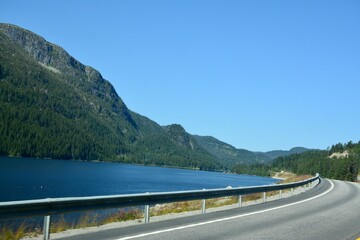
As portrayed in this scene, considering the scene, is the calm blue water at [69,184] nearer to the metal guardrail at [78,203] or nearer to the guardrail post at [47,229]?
the metal guardrail at [78,203]

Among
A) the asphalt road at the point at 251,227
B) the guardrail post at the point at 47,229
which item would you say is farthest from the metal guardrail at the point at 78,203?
the asphalt road at the point at 251,227

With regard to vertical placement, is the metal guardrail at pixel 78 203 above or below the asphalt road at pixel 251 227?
above

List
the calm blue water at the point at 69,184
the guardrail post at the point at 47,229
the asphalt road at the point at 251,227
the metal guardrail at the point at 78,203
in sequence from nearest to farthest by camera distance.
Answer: the metal guardrail at the point at 78,203 < the guardrail post at the point at 47,229 < the asphalt road at the point at 251,227 < the calm blue water at the point at 69,184

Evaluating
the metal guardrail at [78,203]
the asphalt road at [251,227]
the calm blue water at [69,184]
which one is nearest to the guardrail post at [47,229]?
the metal guardrail at [78,203]

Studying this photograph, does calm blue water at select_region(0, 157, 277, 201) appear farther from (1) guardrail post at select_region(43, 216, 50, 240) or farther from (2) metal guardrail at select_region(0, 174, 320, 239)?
(1) guardrail post at select_region(43, 216, 50, 240)

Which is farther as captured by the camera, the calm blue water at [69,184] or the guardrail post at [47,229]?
the calm blue water at [69,184]

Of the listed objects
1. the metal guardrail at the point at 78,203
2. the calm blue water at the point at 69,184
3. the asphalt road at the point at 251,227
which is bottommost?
the calm blue water at the point at 69,184

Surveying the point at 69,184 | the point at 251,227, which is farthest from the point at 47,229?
the point at 69,184

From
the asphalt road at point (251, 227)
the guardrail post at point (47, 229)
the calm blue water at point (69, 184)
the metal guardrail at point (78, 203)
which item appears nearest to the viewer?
the metal guardrail at point (78, 203)

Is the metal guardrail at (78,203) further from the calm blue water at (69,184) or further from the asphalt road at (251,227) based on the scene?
the calm blue water at (69,184)

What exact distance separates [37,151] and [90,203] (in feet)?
600

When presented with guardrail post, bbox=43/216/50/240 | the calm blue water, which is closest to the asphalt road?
guardrail post, bbox=43/216/50/240

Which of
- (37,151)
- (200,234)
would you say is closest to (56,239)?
(200,234)

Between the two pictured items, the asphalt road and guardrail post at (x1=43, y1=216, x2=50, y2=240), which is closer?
guardrail post at (x1=43, y1=216, x2=50, y2=240)
